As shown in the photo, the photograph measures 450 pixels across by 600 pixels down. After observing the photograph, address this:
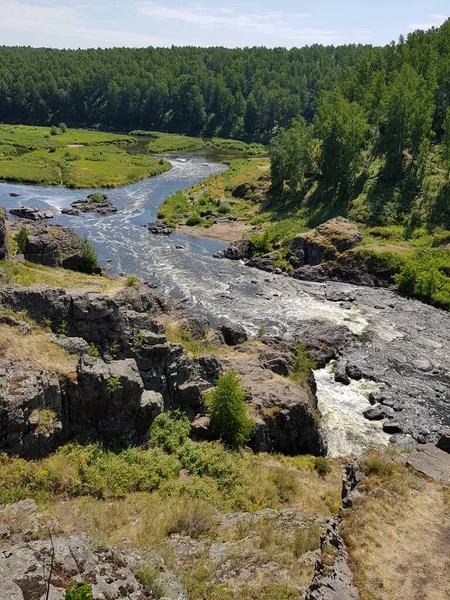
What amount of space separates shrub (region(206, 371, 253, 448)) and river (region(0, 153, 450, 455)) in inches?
430

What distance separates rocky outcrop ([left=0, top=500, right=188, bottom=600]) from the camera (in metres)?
13.5

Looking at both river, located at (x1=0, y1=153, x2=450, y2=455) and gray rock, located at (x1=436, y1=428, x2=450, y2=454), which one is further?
river, located at (x1=0, y1=153, x2=450, y2=455)

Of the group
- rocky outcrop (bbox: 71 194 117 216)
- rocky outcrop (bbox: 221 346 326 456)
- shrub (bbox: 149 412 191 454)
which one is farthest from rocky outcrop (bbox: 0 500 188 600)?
rocky outcrop (bbox: 71 194 117 216)

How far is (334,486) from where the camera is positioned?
3020cm

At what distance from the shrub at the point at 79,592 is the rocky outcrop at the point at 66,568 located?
2.09ft

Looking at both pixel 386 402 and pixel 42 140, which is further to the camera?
pixel 42 140

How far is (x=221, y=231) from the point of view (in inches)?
3688

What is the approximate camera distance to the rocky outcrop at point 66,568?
13477mm

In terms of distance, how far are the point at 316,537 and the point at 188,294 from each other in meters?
46.6

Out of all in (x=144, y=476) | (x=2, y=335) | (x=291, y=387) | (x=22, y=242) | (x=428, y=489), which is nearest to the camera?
(x=428, y=489)

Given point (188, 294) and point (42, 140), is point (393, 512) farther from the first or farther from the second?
point (42, 140)

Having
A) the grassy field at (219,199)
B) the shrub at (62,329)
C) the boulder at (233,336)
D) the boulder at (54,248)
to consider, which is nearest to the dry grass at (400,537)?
the shrub at (62,329)

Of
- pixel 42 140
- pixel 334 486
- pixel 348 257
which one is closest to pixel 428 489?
pixel 334 486

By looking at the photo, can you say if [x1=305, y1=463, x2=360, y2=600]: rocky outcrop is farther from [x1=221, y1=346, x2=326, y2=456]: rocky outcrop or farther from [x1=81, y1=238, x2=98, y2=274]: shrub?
[x1=81, y1=238, x2=98, y2=274]: shrub
